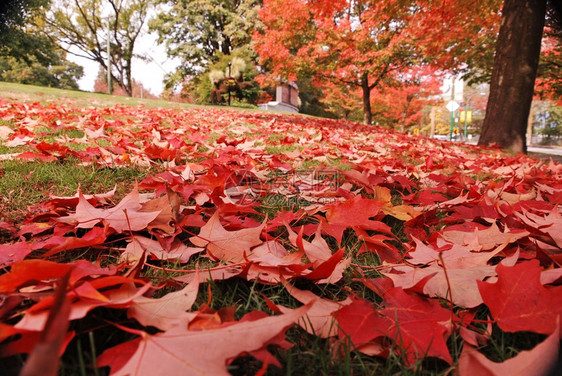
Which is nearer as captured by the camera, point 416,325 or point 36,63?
point 416,325

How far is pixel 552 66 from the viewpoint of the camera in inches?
341

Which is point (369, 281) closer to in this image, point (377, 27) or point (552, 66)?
point (552, 66)

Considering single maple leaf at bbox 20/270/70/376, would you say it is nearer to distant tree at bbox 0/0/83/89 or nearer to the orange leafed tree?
the orange leafed tree

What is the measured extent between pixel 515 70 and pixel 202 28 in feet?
76.5

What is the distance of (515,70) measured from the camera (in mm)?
5133

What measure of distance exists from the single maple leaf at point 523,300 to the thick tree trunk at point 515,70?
5756 mm

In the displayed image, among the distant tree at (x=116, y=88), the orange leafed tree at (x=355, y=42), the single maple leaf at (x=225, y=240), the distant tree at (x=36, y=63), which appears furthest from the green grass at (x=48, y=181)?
the distant tree at (x=116, y=88)

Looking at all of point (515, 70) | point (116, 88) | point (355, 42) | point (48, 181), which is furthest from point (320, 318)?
point (116, 88)

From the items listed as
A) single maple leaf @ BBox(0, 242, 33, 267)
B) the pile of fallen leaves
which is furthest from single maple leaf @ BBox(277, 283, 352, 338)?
single maple leaf @ BBox(0, 242, 33, 267)

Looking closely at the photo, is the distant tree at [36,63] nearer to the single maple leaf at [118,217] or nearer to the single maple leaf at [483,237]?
the single maple leaf at [118,217]

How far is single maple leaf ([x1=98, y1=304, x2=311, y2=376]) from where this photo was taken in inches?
18.3

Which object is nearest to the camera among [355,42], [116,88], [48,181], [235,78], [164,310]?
[164,310]

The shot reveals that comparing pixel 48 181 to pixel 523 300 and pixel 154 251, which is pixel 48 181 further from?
pixel 523 300

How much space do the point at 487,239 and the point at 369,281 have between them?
0.53m
